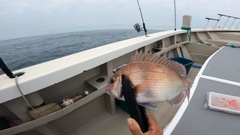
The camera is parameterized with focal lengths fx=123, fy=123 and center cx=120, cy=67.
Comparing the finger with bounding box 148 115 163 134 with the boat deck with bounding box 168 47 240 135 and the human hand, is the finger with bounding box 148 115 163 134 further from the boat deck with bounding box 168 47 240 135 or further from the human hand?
the boat deck with bounding box 168 47 240 135

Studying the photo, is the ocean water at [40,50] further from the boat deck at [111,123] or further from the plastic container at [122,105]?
the plastic container at [122,105]

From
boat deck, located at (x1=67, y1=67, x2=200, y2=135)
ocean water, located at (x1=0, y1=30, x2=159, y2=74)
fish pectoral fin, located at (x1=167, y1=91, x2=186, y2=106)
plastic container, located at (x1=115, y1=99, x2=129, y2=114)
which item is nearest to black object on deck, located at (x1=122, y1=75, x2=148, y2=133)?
fish pectoral fin, located at (x1=167, y1=91, x2=186, y2=106)

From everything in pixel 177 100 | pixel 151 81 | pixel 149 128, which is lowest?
pixel 149 128

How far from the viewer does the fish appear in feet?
1.62

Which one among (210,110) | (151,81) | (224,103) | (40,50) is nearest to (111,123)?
(210,110)

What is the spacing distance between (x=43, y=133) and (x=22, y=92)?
1.94 ft

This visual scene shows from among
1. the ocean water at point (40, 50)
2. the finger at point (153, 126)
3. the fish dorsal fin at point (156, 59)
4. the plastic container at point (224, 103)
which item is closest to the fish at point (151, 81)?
the fish dorsal fin at point (156, 59)

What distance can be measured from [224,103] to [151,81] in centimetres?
99

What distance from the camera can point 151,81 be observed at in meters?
0.50

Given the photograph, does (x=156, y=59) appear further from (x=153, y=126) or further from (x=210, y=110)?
(x=210, y=110)

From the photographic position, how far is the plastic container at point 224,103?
3.25ft

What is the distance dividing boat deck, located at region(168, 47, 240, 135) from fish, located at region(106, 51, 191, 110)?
1.70 ft

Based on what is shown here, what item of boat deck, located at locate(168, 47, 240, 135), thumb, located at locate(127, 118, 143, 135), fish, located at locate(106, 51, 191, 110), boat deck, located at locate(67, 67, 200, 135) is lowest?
boat deck, located at locate(67, 67, 200, 135)

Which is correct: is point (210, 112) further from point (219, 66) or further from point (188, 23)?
point (188, 23)
